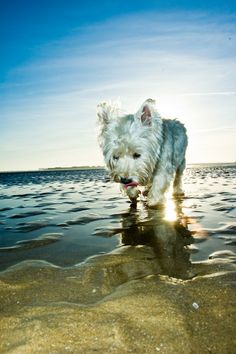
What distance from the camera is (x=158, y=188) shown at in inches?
299

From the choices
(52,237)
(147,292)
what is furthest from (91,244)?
(147,292)

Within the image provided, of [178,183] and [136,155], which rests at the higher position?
[136,155]

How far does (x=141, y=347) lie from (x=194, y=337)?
1.20ft

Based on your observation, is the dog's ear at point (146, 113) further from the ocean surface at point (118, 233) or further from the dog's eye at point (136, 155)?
the ocean surface at point (118, 233)

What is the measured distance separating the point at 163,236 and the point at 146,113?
3.18 meters

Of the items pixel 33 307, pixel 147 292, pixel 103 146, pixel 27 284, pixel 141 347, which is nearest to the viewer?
pixel 141 347

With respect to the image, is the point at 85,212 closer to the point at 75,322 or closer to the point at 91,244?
the point at 91,244

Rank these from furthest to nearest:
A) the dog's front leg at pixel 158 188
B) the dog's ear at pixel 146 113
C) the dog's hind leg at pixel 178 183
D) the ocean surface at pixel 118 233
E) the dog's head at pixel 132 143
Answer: the dog's hind leg at pixel 178 183, the dog's front leg at pixel 158 188, the dog's ear at pixel 146 113, the dog's head at pixel 132 143, the ocean surface at pixel 118 233

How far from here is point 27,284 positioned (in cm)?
313

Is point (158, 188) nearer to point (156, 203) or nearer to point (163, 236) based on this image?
point (156, 203)

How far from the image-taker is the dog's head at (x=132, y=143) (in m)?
6.88

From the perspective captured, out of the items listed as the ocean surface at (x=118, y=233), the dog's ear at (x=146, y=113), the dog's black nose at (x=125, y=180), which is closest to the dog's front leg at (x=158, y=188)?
the ocean surface at (x=118, y=233)

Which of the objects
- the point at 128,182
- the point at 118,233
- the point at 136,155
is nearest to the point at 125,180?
the point at 128,182

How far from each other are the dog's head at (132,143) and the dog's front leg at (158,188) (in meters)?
0.32
